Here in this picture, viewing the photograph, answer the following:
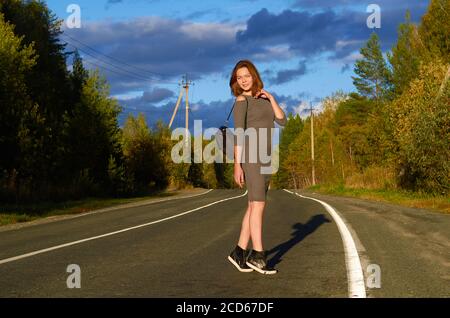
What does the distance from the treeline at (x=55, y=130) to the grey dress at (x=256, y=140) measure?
833 inches

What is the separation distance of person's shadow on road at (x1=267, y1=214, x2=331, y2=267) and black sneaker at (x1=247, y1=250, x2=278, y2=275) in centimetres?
49

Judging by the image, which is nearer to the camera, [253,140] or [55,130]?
[253,140]

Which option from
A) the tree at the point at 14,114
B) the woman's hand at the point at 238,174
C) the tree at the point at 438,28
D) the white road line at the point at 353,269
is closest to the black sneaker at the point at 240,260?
the woman's hand at the point at 238,174

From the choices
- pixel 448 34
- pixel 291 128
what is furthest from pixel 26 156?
pixel 291 128

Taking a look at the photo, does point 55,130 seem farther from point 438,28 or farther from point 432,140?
point 438,28

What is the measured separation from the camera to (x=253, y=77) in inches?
227

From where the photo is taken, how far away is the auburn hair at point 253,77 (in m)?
5.77

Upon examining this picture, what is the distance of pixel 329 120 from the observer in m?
99.3

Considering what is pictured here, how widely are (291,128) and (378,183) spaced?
94.5 m

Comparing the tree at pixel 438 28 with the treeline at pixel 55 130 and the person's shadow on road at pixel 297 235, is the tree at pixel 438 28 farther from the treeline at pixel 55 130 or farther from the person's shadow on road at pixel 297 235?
the person's shadow on road at pixel 297 235

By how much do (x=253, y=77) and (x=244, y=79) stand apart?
102 mm

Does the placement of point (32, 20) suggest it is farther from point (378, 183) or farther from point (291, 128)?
point (291, 128)

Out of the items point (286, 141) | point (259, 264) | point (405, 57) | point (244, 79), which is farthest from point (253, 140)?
point (286, 141)
